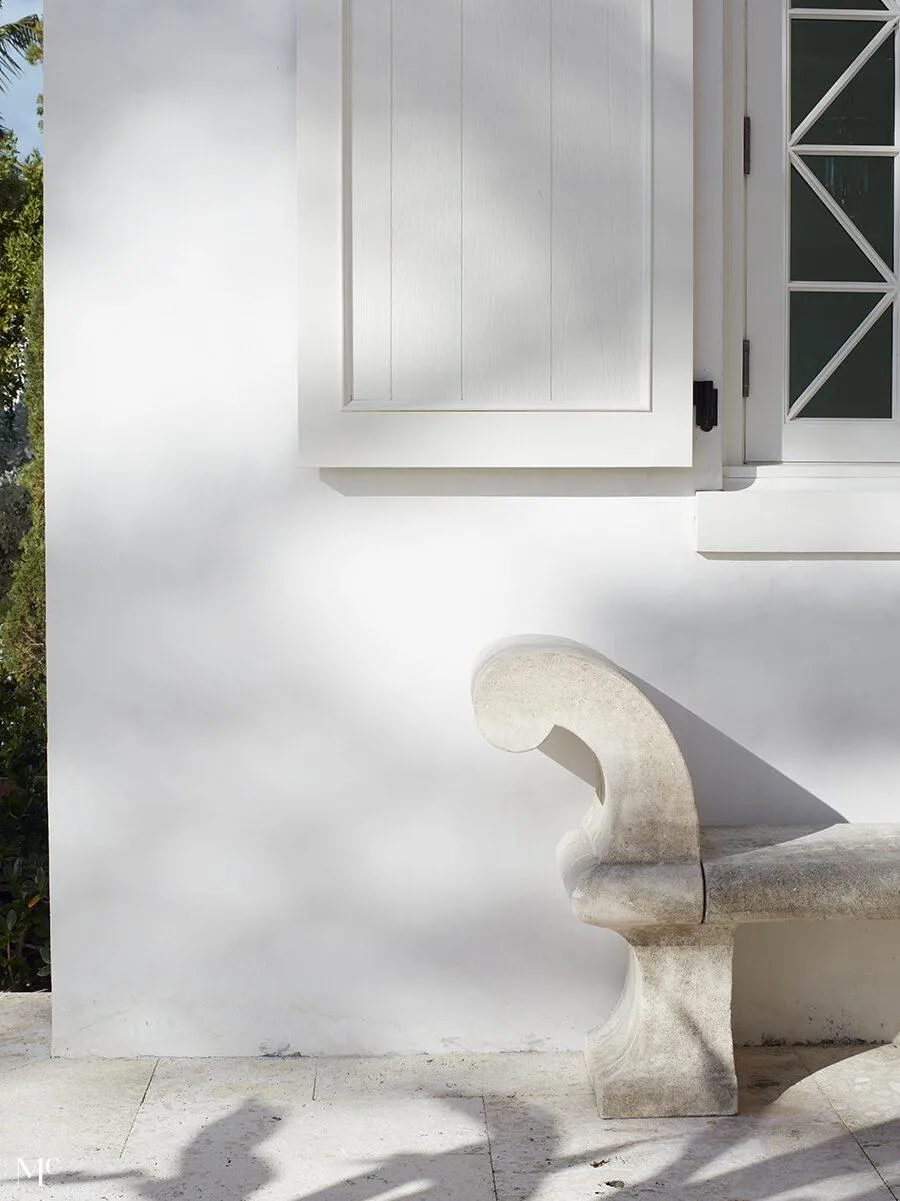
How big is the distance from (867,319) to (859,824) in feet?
3.63

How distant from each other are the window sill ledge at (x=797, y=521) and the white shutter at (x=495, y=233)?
0.16 m

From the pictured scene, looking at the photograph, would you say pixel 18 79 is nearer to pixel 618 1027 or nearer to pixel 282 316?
pixel 282 316

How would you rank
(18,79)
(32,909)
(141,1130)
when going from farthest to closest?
(18,79) → (32,909) → (141,1130)

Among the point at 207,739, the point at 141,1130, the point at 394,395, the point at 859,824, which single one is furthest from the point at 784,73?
the point at 141,1130

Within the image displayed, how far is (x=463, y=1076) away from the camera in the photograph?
8.89 ft

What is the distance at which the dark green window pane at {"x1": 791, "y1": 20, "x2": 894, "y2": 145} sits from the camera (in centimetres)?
284

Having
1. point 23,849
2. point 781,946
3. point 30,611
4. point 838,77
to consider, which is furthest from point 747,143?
point 30,611

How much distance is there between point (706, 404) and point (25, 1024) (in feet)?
6.72

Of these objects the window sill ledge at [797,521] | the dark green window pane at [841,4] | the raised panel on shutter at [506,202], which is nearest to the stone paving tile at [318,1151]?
the window sill ledge at [797,521]

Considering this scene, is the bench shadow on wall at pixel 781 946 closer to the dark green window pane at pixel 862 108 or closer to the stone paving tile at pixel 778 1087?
the stone paving tile at pixel 778 1087

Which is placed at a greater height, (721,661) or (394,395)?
(394,395)

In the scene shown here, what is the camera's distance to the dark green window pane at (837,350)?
2.87m

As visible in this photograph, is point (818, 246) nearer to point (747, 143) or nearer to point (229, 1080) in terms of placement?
point (747, 143)

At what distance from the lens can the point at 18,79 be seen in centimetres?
1106
